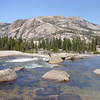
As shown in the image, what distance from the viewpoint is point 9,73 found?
1480 cm

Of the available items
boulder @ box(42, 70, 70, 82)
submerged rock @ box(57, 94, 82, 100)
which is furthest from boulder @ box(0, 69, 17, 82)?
submerged rock @ box(57, 94, 82, 100)

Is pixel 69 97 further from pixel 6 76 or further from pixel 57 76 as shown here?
pixel 6 76

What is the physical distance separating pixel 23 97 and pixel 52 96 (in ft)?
7.56

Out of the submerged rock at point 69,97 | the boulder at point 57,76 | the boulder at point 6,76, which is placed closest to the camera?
the submerged rock at point 69,97

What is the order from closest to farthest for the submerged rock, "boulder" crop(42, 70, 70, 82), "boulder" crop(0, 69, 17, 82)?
the submerged rock
"boulder" crop(0, 69, 17, 82)
"boulder" crop(42, 70, 70, 82)

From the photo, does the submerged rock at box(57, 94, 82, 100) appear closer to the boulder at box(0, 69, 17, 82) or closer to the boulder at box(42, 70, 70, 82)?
the boulder at box(42, 70, 70, 82)

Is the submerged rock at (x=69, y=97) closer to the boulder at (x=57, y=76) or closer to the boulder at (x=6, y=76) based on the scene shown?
the boulder at (x=57, y=76)

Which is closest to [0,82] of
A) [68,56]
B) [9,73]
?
[9,73]

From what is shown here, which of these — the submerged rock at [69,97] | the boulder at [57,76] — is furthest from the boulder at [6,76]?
the submerged rock at [69,97]

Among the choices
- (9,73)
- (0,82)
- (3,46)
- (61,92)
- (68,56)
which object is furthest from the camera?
(3,46)

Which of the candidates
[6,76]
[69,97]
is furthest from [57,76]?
[6,76]

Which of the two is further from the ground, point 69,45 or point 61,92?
point 69,45

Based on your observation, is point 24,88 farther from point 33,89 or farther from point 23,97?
point 23,97

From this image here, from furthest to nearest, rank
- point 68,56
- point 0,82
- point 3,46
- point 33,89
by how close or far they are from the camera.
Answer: point 3,46 → point 68,56 → point 0,82 → point 33,89
